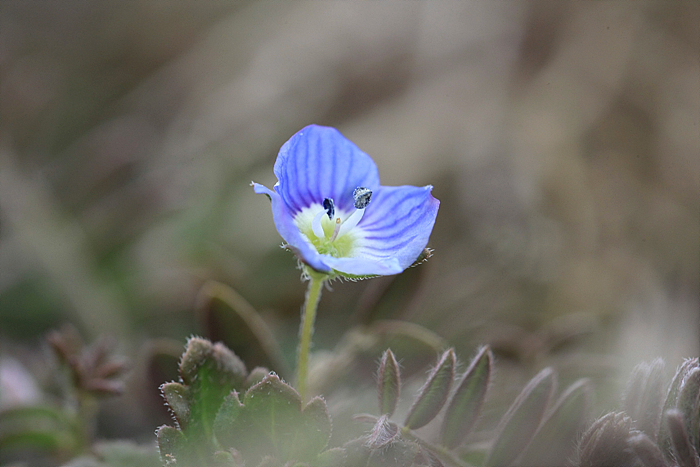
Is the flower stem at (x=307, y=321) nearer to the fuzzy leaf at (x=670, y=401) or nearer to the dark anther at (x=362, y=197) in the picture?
the dark anther at (x=362, y=197)

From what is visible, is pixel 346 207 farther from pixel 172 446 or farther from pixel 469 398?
pixel 172 446

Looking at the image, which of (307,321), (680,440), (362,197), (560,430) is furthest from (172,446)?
(680,440)

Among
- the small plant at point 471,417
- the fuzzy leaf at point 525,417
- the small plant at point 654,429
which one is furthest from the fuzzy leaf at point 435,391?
the small plant at point 654,429

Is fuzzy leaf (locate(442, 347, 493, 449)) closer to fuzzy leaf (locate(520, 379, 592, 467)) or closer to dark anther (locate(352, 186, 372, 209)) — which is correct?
fuzzy leaf (locate(520, 379, 592, 467))

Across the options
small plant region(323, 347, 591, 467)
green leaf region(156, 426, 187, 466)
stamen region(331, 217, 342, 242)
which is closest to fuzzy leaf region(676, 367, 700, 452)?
small plant region(323, 347, 591, 467)

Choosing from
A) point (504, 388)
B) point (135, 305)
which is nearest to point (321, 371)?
point (504, 388)

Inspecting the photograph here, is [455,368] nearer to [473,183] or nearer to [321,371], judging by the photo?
[321,371]

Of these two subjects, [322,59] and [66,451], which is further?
[322,59]
